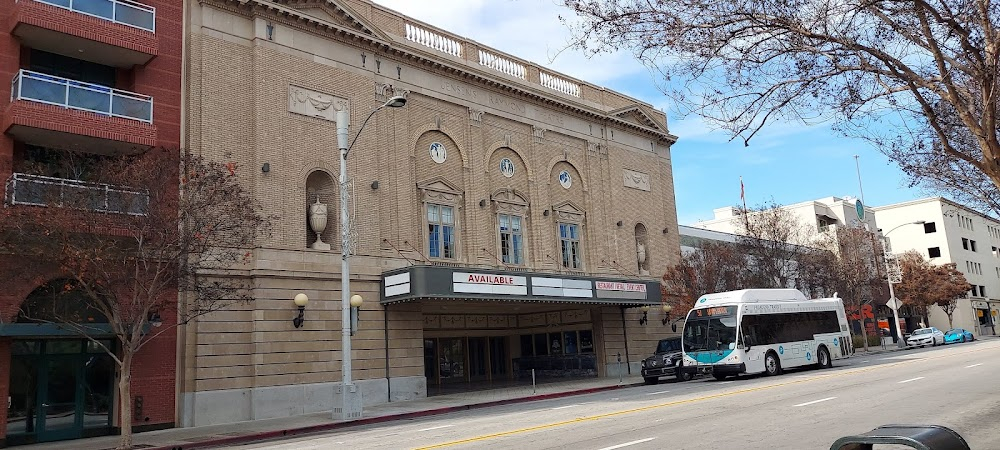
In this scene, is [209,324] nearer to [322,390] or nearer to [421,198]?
[322,390]

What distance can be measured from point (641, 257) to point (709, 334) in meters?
10.8

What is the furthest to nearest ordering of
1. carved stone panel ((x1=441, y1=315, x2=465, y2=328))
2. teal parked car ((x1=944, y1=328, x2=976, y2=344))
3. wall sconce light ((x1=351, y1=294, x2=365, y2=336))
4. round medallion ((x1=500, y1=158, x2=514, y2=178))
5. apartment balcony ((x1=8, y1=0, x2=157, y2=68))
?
teal parked car ((x1=944, y1=328, x2=976, y2=344)), carved stone panel ((x1=441, y1=315, x2=465, y2=328)), round medallion ((x1=500, y1=158, x2=514, y2=178)), wall sconce light ((x1=351, y1=294, x2=365, y2=336)), apartment balcony ((x1=8, y1=0, x2=157, y2=68))

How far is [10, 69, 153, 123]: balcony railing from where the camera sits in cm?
1922

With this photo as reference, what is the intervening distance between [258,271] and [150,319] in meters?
3.56

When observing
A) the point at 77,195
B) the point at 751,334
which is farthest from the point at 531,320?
the point at 77,195

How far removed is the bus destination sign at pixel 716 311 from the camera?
2823cm

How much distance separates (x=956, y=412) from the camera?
14508mm

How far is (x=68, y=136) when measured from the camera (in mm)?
19875

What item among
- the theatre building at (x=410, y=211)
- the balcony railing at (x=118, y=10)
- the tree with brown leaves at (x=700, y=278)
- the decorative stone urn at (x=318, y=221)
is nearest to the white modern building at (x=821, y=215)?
the tree with brown leaves at (x=700, y=278)

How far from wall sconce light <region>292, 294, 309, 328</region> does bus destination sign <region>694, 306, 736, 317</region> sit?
15163 mm

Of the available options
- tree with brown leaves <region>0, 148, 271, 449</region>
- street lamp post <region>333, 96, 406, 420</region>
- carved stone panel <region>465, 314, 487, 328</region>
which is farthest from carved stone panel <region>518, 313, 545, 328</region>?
tree with brown leaves <region>0, 148, 271, 449</region>

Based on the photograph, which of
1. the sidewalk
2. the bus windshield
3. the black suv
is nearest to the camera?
the sidewalk

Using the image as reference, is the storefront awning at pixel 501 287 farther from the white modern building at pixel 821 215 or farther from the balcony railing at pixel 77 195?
the white modern building at pixel 821 215

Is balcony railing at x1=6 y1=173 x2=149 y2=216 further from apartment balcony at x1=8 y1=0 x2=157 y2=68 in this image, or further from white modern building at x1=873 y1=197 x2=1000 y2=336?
white modern building at x1=873 y1=197 x2=1000 y2=336
